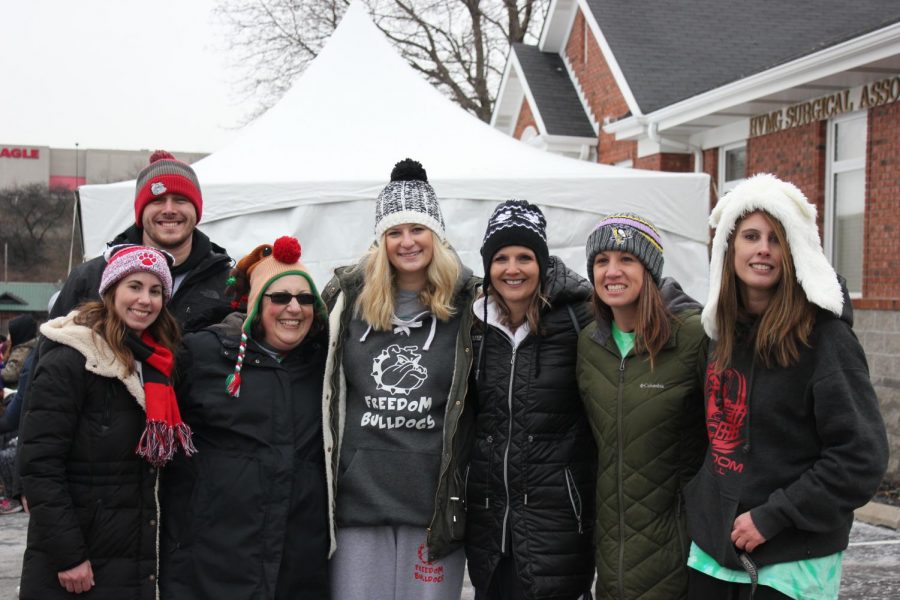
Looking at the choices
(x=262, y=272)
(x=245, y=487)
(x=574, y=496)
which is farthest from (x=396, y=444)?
(x=262, y=272)

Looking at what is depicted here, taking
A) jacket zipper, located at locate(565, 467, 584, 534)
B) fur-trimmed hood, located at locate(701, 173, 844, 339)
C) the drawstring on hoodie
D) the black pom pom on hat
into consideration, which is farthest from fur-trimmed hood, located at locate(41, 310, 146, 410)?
fur-trimmed hood, located at locate(701, 173, 844, 339)

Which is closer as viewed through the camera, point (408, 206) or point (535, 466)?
point (535, 466)

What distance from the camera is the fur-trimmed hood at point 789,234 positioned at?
219 centimetres

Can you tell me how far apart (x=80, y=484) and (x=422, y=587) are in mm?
1140

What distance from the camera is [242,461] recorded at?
2.78 metres

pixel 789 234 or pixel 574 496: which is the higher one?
pixel 789 234

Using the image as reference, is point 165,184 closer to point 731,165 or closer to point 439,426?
point 439,426

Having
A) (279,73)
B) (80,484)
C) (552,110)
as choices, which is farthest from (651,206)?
(279,73)

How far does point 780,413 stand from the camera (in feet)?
7.36

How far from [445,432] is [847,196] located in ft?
24.9

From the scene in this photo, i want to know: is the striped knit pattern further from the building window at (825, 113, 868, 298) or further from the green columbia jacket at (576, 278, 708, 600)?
the building window at (825, 113, 868, 298)

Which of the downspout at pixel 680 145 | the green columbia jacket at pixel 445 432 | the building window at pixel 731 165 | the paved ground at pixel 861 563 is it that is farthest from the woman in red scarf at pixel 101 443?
the downspout at pixel 680 145

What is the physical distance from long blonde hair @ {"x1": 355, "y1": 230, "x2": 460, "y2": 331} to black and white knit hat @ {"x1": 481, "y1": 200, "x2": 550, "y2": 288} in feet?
0.55

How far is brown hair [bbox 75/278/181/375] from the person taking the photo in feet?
8.71
